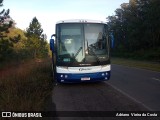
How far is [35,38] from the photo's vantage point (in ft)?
283

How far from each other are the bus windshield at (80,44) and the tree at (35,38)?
7033cm

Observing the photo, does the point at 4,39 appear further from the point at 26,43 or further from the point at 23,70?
the point at 26,43

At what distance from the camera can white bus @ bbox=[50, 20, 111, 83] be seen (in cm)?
1461

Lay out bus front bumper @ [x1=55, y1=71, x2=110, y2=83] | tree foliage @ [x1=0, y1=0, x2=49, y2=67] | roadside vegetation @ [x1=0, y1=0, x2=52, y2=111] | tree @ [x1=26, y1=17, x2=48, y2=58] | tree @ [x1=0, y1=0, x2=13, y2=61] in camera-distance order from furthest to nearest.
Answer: tree @ [x1=26, y1=17, x2=48, y2=58]
tree foliage @ [x1=0, y1=0, x2=49, y2=67]
tree @ [x1=0, y1=0, x2=13, y2=61]
bus front bumper @ [x1=55, y1=71, x2=110, y2=83]
roadside vegetation @ [x1=0, y1=0, x2=52, y2=111]

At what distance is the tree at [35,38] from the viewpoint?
282 feet

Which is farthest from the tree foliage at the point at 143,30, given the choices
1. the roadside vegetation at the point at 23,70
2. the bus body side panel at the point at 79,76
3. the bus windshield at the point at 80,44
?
the bus body side panel at the point at 79,76

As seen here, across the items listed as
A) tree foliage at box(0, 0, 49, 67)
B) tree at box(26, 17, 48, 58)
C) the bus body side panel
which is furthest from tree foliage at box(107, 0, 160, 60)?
the bus body side panel

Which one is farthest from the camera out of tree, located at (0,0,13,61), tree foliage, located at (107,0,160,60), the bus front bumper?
tree foliage, located at (107,0,160,60)

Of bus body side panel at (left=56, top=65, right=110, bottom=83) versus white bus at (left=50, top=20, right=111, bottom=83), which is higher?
white bus at (left=50, top=20, right=111, bottom=83)

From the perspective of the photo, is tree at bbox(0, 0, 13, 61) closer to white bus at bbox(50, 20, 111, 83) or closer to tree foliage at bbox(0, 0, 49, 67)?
tree foliage at bbox(0, 0, 49, 67)

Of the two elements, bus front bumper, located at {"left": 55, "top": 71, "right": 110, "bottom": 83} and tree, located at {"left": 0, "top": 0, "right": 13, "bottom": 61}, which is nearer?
bus front bumper, located at {"left": 55, "top": 71, "right": 110, "bottom": 83}

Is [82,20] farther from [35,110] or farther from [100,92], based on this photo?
[35,110]

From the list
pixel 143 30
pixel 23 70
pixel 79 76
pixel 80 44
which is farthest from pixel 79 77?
pixel 143 30

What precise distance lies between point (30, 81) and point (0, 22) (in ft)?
132
